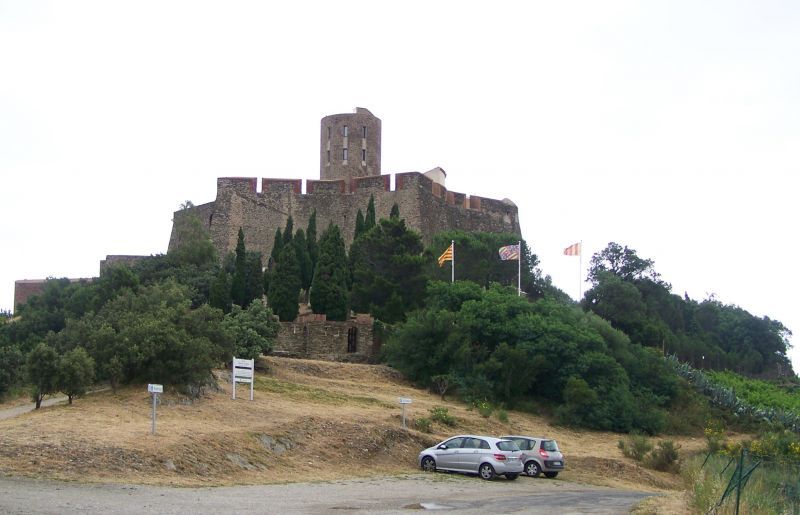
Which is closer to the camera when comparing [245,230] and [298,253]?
[298,253]

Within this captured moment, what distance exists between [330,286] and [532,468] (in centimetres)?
1950

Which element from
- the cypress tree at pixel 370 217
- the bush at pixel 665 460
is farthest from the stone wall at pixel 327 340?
the bush at pixel 665 460

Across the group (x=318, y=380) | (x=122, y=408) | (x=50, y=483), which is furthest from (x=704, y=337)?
(x=50, y=483)

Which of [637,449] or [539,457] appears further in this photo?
[637,449]

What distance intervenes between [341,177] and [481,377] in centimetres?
3023

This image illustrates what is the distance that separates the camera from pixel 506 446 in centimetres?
2270

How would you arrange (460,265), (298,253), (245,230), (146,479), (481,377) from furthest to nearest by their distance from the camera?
(245,230), (460,265), (298,253), (481,377), (146,479)

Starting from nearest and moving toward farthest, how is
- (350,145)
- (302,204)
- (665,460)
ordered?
(665,460), (302,204), (350,145)

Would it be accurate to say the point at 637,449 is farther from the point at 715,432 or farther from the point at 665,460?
the point at 715,432

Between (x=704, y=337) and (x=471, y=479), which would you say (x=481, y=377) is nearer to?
(x=471, y=479)

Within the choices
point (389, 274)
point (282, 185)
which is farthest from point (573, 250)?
point (282, 185)

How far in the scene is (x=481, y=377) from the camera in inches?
1441

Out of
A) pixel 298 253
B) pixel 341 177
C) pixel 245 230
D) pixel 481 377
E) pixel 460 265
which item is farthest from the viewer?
pixel 341 177

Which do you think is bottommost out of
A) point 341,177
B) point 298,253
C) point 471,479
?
point 471,479
